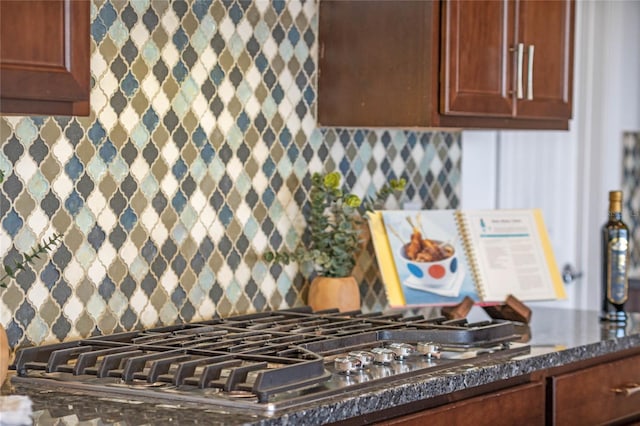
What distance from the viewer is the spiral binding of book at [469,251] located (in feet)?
10.5

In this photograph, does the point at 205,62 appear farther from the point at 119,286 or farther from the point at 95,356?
the point at 95,356

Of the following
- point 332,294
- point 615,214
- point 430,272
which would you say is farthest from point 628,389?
point 332,294

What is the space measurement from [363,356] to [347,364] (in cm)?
7

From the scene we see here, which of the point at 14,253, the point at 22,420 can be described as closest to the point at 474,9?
the point at 14,253

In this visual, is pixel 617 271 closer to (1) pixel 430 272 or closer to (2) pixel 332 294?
(1) pixel 430 272

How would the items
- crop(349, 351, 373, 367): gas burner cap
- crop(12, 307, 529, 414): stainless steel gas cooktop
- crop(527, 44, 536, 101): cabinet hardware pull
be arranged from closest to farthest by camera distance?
crop(12, 307, 529, 414): stainless steel gas cooktop, crop(349, 351, 373, 367): gas burner cap, crop(527, 44, 536, 101): cabinet hardware pull

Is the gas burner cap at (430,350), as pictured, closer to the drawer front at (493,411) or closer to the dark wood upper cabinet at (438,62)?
the drawer front at (493,411)

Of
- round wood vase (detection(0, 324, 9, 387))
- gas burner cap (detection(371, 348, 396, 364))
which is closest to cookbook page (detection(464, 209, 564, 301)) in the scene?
gas burner cap (detection(371, 348, 396, 364))

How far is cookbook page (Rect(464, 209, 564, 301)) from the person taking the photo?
10.6 ft

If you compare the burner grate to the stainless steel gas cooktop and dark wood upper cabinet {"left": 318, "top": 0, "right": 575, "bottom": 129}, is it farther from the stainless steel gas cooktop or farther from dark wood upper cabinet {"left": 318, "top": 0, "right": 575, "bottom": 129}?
dark wood upper cabinet {"left": 318, "top": 0, "right": 575, "bottom": 129}

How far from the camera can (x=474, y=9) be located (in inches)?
115

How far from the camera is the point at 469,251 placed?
3.24 meters

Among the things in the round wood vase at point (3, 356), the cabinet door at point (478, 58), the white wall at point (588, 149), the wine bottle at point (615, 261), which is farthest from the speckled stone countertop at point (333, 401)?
the white wall at point (588, 149)

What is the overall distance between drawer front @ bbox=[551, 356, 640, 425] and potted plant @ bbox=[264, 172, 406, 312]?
0.65 m
